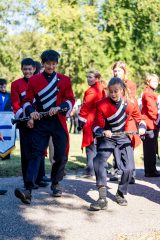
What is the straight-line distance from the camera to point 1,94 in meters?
11.6

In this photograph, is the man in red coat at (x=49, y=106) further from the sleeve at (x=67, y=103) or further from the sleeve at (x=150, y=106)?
the sleeve at (x=150, y=106)

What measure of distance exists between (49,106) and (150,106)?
2713 millimetres

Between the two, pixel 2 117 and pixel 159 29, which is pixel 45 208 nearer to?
pixel 2 117

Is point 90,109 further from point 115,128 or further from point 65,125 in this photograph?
point 115,128

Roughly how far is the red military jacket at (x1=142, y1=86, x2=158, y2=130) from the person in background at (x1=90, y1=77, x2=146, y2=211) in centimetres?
215

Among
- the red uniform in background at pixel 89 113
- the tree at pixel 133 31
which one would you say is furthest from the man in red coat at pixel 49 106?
the tree at pixel 133 31

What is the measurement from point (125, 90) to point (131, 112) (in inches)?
12.2

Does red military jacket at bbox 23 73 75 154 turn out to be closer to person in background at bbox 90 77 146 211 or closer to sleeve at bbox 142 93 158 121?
person in background at bbox 90 77 146 211

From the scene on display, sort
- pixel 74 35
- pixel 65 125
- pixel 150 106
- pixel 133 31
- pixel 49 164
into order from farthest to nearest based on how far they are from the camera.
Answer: pixel 133 31, pixel 74 35, pixel 49 164, pixel 150 106, pixel 65 125

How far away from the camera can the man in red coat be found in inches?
275

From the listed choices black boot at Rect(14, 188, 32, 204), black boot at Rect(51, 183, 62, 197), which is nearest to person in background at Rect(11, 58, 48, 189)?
black boot at Rect(51, 183, 62, 197)

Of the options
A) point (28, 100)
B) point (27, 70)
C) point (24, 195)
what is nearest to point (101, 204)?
point (24, 195)

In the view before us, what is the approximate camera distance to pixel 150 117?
9.33 meters

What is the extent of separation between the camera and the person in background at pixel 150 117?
9.23 m
